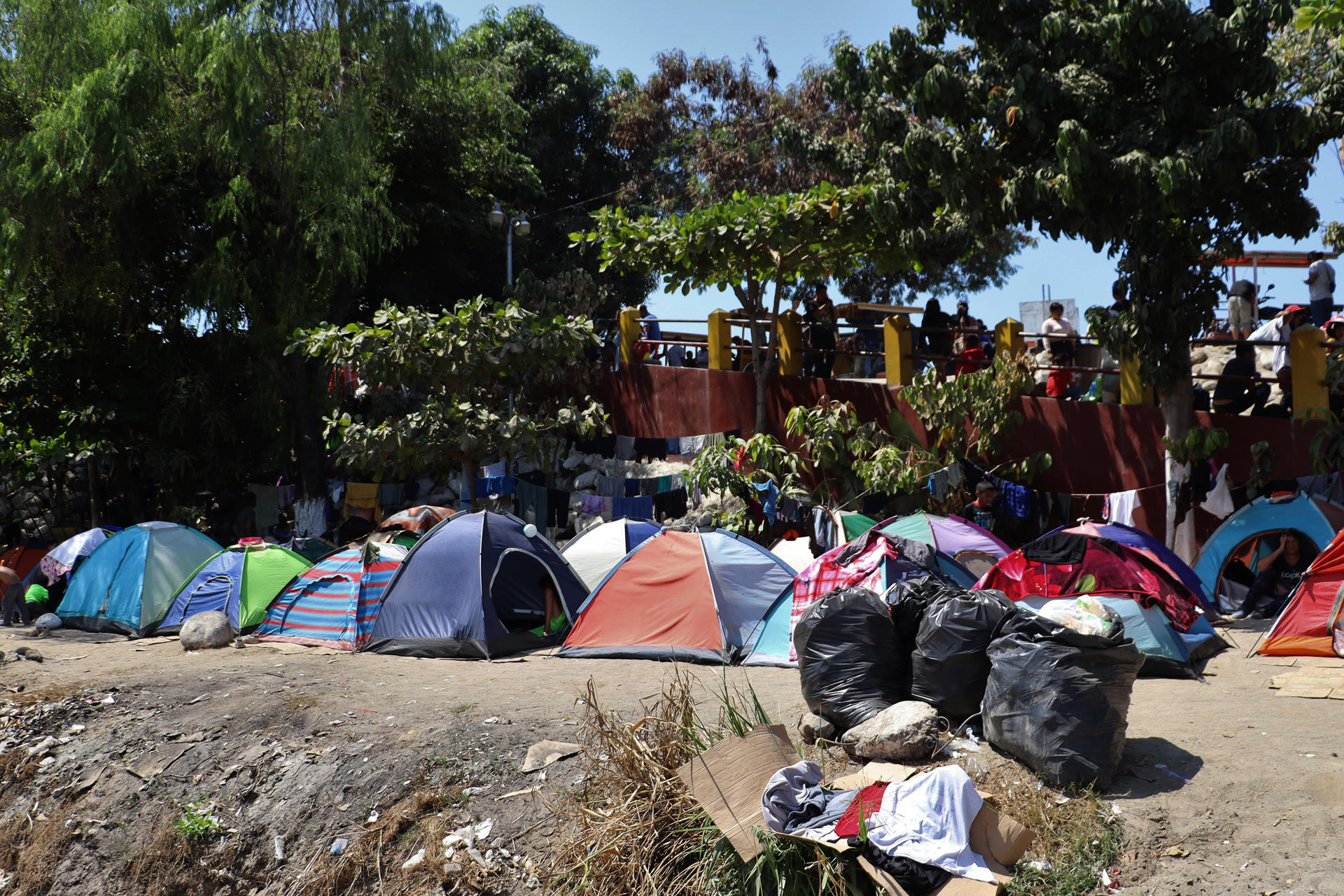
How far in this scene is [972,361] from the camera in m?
12.7

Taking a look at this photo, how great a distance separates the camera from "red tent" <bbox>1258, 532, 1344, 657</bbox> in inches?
314

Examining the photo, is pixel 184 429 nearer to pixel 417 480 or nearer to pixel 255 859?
pixel 417 480

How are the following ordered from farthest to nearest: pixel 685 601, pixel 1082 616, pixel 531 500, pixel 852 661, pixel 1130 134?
pixel 531 500, pixel 685 601, pixel 1130 134, pixel 852 661, pixel 1082 616

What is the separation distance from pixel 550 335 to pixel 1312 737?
33.2ft

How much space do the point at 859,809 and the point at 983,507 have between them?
6977 mm

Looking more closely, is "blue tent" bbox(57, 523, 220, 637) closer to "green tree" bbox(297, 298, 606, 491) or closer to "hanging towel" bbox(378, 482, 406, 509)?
"green tree" bbox(297, 298, 606, 491)

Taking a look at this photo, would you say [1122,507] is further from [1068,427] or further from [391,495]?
[391,495]

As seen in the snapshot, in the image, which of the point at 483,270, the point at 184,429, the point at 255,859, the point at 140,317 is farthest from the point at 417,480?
the point at 255,859

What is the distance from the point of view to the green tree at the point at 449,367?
1377cm

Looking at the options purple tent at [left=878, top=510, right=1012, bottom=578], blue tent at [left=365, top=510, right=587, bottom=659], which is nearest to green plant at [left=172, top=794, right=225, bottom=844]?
blue tent at [left=365, top=510, right=587, bottom=659]

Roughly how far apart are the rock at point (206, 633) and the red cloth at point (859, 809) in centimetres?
807

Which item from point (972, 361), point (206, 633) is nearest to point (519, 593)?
point (206, 633)

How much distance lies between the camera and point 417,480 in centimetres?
1716

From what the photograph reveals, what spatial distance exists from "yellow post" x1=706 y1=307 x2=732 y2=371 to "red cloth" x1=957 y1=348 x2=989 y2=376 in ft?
12.3
